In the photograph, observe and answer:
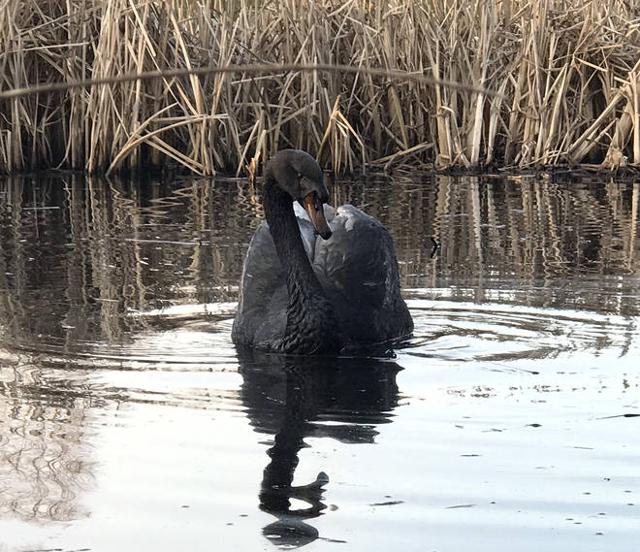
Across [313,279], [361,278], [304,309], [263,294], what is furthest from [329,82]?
[304,309]

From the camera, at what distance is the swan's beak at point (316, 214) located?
6.36 m

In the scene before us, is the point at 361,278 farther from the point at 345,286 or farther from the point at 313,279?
the point at 313,279

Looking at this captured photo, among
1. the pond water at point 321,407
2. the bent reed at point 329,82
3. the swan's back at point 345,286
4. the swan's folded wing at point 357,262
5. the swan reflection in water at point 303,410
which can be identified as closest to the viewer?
the pond water at point 321,407

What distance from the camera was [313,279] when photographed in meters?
6.53

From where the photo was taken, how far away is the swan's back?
6.57m

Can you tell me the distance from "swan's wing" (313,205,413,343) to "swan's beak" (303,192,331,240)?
0.43m

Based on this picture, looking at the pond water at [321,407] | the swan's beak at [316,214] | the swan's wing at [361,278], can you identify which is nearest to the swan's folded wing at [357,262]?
the swan's wing at [361,278]

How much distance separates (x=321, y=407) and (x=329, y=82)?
8.48 metres

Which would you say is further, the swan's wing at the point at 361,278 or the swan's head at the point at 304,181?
the swan's wing at the point at 361,278

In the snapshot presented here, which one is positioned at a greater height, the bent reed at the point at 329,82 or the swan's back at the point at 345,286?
the bent reed at the point at 329,82

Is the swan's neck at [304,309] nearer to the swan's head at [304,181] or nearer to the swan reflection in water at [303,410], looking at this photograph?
the swan reflection in water at [303,410]

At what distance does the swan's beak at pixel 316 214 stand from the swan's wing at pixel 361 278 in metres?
0.43

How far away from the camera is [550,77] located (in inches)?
528

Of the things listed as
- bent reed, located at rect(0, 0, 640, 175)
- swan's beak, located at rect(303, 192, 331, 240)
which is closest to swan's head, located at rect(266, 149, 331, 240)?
swan's beak, located at rect(303, 192, 331, 240)
